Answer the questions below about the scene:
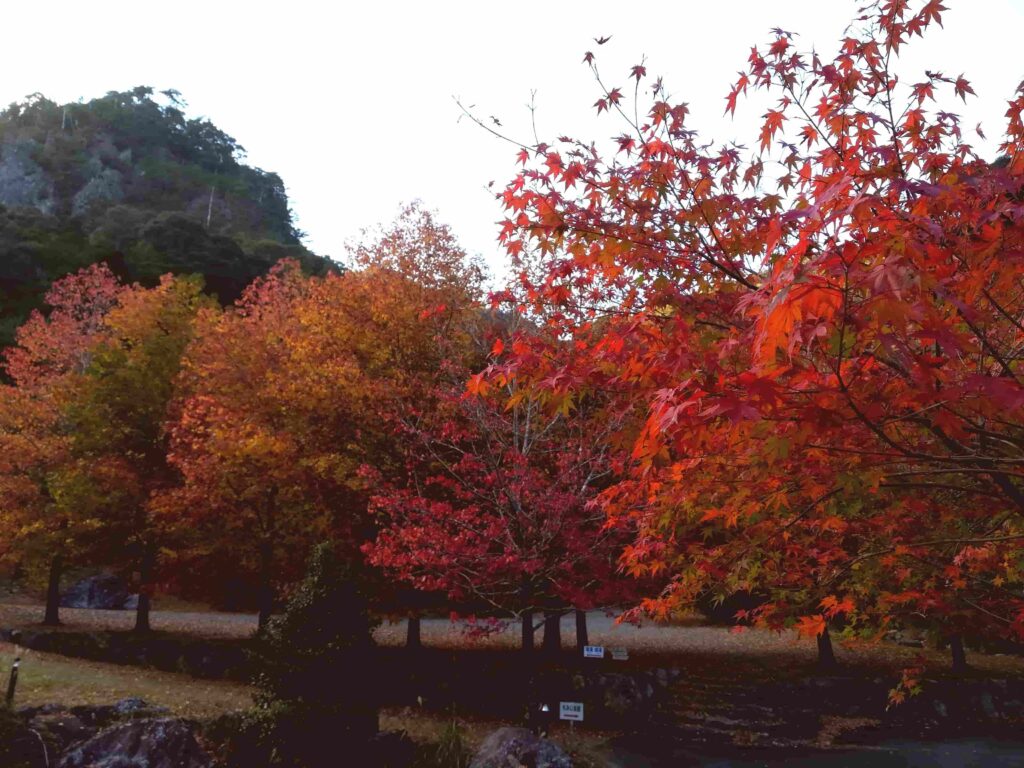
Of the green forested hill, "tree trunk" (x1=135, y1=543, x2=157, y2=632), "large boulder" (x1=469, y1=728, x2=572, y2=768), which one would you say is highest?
the green forested hill

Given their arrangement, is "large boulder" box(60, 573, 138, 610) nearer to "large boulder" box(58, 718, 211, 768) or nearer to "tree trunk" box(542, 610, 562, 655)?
"tree trunk" box(542, 610, 562, 655)

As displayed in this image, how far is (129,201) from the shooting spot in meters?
74.6

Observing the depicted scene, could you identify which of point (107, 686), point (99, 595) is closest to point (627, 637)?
point (107, 686)

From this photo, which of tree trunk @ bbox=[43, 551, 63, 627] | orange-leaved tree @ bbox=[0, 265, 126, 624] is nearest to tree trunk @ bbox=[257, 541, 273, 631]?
orange-leaved tree @ bbox=[0, 265, 126, 624]

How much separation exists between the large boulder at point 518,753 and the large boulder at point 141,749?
3345mm

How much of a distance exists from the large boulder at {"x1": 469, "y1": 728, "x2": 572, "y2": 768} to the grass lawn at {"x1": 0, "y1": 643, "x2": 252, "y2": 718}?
4.49 m

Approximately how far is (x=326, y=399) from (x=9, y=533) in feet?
30.0

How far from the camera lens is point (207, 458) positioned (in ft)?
48.5

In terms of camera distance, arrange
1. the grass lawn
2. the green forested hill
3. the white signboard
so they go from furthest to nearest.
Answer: the green forested hill < the grass lawn < the white signboard

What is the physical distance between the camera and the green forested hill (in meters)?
42.6

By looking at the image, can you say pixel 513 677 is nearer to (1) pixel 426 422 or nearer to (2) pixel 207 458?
Answer: (1) pixel 426 422

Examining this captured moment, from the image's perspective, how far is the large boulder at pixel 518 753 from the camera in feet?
27.7

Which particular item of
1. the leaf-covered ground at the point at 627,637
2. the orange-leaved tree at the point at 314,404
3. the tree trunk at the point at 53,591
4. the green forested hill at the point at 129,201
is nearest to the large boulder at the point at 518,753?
the orange-leaved tree at the point at 314,404

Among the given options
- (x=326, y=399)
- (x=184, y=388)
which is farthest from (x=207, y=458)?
(x=184, y=388)
